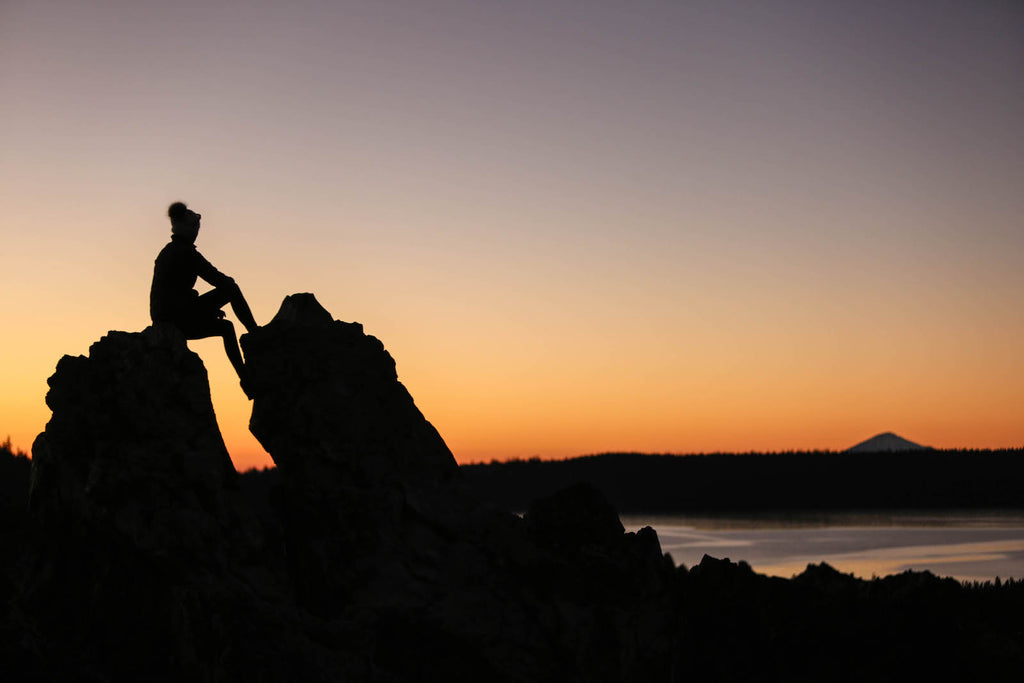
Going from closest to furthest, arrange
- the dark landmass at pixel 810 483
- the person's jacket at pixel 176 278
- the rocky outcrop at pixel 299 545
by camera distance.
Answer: the rocky outcrop at pixel 299 545 < the person's jacket at pixel 176 278 < the dark landmass at pixel 810 483

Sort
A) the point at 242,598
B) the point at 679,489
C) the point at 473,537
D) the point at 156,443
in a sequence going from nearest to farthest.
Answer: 1. the point at 242,598
2. the point at 156,443
3. the point at 473,537
4. the point at 679,489

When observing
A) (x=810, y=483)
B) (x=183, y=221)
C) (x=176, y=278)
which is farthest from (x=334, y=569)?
(x=810, y=483)

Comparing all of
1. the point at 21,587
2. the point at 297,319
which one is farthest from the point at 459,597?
the point at 21,587

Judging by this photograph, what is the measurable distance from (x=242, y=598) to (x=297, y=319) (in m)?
3.67

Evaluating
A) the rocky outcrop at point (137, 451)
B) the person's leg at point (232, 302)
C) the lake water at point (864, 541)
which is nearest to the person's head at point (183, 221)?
the person's leg at point (232, 302)

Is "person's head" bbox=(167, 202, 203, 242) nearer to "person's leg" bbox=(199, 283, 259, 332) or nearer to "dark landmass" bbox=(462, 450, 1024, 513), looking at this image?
"person's leg" bbox=(199, 283, 259, 332)

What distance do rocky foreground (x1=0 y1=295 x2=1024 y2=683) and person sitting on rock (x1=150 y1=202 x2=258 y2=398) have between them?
1.17ft

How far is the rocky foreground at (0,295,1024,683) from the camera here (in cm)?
1045

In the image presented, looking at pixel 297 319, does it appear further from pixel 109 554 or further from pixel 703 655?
pixel 703 655

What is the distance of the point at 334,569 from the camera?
11289 mm

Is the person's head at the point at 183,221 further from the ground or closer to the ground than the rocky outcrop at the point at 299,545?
further from the ground

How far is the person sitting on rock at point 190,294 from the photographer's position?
39.2 feet

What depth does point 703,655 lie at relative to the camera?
11953mm

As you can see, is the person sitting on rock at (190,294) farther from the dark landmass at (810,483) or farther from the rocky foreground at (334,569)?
the dark landmass at (810,483)
